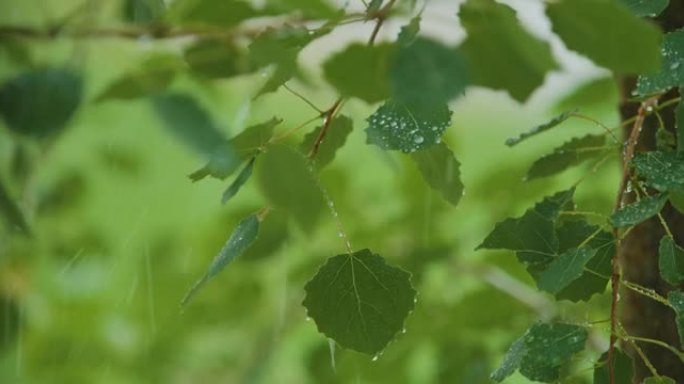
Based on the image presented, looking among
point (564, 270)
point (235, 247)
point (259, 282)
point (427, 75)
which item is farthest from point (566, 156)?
point (259, 282)

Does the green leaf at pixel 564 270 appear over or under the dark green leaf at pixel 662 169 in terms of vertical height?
under

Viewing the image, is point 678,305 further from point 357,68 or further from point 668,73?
point 357,68

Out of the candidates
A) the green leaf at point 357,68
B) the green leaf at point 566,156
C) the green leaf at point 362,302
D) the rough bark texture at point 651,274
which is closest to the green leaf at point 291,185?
the green leaf at point 357,68

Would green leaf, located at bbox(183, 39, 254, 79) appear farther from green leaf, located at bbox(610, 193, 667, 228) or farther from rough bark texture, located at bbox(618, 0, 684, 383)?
rough bark texture, located at bbox(618, 0, 684, 383)

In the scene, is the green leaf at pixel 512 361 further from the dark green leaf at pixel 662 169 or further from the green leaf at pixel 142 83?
the green leaf at pixel 142 83

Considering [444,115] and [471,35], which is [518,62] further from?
[444,115]

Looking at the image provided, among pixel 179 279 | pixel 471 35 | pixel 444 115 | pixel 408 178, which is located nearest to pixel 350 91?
pixel 471 35
